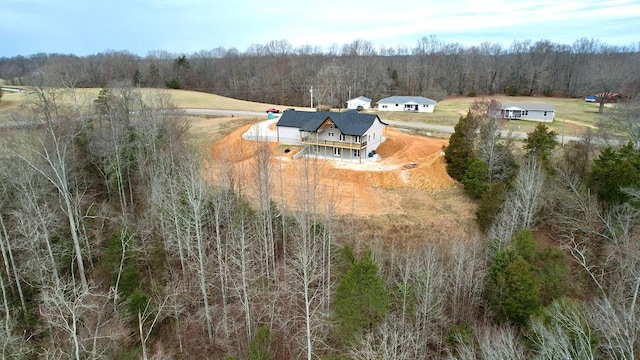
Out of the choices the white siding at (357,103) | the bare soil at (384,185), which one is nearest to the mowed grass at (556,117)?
the white siding at (357,103)

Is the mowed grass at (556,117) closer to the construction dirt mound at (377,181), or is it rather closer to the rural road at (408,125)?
the rural road at (408,125)

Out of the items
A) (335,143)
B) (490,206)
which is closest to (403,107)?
(335,143)

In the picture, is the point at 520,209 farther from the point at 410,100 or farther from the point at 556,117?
the point at 410,100

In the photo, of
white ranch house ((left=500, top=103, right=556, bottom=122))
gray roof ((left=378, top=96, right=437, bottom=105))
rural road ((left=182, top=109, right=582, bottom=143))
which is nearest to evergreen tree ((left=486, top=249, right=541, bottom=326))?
rural road ((left=182, top=109, right=582, bottom=143))

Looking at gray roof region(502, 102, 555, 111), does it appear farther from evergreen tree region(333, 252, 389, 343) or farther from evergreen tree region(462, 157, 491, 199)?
evergreen tree region(333, 252, 389, 343)

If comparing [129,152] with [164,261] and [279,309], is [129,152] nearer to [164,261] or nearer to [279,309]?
[164,261]

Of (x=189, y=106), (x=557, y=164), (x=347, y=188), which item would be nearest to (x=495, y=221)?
(x=557, y=164)
